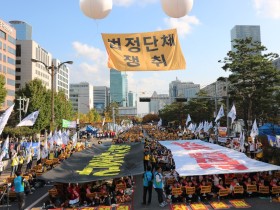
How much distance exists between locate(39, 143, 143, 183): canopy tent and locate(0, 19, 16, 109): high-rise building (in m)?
67.8

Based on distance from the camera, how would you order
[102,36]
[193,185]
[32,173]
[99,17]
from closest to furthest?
[99,17], [102,36], [193,185], [32,173]

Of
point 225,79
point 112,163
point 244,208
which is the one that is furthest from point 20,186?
point 225,79

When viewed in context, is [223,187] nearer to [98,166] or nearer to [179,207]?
[179,207]

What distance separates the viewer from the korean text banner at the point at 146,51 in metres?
10.9

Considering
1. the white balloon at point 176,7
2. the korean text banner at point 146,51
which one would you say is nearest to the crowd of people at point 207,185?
the korean text banner at point 146,51

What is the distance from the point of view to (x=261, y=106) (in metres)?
47.7

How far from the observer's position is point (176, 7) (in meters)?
9.80

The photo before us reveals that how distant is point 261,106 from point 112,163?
→ 3882 cm

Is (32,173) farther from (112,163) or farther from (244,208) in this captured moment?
(244,208)

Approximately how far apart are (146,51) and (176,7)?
74.4 inches

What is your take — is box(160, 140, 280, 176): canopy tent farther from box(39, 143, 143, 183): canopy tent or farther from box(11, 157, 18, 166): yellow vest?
box(11, 157, 18, 166): yellow vest

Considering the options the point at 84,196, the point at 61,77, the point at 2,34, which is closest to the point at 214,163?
the point at 84,196

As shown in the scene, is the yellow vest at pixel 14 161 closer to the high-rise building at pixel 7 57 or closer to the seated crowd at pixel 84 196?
the seated crowd at pixel 84 196

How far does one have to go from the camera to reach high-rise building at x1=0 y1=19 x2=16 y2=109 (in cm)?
7800
